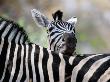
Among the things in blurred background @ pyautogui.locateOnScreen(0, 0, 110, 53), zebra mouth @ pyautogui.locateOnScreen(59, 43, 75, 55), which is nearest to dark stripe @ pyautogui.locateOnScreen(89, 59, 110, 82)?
zebra mouth @ pyautogui.locateOnScreen(59, 43, 75, 55)

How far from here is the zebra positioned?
14.3ft

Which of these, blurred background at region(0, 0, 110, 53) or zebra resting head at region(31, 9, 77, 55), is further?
blurred background at region(0, 0, 110, 53)

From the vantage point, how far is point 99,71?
14.3 ft

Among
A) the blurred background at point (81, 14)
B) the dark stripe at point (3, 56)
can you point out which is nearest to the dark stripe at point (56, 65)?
the dark stripe at point (3, 56)

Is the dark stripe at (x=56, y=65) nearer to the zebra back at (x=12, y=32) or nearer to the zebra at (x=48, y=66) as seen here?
the zebra at (x=48, y=66)

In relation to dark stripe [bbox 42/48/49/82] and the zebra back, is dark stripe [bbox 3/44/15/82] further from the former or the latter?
the zebra back

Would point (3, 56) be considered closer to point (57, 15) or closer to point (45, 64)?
point (45, 64)

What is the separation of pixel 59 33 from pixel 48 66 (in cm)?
343

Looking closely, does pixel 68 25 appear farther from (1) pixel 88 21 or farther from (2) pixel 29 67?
(1) pixel 88 21

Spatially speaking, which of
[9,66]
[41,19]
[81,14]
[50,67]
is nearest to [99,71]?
[50,67]

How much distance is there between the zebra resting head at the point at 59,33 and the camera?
7176 millimetres

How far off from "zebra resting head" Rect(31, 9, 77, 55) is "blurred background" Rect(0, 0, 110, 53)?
749cm

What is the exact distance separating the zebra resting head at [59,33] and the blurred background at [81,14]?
7.49 metres

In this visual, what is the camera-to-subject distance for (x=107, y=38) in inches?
661
